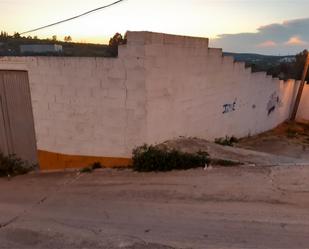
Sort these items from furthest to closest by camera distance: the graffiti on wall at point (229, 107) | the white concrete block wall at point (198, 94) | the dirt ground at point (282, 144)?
1. the dirt ground at point (282, 144)
2. the graffiti on wall at point (229, 107)
3. the white concrete block wall at point (198, 94)

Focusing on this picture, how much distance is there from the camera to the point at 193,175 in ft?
23.5

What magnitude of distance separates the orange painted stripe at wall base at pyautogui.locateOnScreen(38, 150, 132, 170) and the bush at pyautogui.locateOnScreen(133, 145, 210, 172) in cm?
43

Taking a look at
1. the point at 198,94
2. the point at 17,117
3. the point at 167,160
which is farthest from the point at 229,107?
the point at 17,117

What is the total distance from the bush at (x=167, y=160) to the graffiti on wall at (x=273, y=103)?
9907 mm

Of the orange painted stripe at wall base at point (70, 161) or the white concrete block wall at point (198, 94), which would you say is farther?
the orange painted stripe at wall base at point (70, 161)

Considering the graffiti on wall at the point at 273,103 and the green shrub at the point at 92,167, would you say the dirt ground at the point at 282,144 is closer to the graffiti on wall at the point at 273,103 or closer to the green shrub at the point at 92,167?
the graffiti on wall at the point at 273,103

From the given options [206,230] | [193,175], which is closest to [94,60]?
[193,175]

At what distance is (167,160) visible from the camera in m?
7.63

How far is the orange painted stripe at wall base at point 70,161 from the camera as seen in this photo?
813 cm

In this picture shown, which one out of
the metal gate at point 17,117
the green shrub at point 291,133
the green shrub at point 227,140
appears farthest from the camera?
the green shrub at point 291,133

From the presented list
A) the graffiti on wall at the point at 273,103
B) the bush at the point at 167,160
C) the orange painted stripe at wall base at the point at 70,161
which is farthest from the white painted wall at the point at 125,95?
the graffiti on wall at the point at 273,103

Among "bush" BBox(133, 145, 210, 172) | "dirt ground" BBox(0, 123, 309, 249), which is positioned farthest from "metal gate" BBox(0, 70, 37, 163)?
"bush" BBox(133, 145, 210, 172)

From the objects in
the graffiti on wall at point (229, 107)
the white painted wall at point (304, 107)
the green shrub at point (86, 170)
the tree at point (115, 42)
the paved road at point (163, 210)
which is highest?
the tree at point (115, 42)

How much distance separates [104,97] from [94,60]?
30.2 inches
